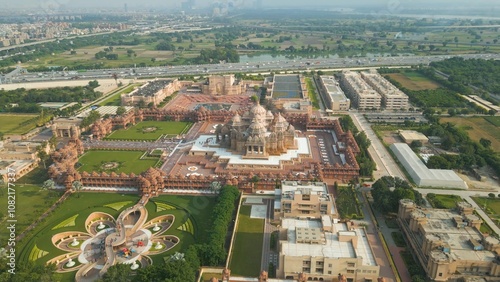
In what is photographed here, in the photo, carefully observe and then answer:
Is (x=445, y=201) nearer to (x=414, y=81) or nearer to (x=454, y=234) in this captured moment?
(x=454, y=234)

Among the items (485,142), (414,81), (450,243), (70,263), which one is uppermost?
(414,81)

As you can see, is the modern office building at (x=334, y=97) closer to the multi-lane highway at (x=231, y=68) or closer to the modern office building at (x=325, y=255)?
the multi-lane highway at (x=231, y=68)

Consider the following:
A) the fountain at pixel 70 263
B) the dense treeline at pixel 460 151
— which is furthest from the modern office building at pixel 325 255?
the dense treeline at pixel 460 151

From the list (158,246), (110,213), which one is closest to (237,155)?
(110,213)

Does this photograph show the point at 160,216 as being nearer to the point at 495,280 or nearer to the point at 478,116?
the point at 495,280

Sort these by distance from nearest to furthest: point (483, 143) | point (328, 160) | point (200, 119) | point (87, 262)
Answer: point (87, 262), point (328, 160), point (483, 143), point (200, 119)

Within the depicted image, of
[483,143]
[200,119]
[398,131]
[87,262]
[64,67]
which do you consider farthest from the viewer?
[64,67]

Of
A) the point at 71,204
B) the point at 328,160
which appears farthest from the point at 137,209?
the point at 328,160

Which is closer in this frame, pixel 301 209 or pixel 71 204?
pixel 301 209
